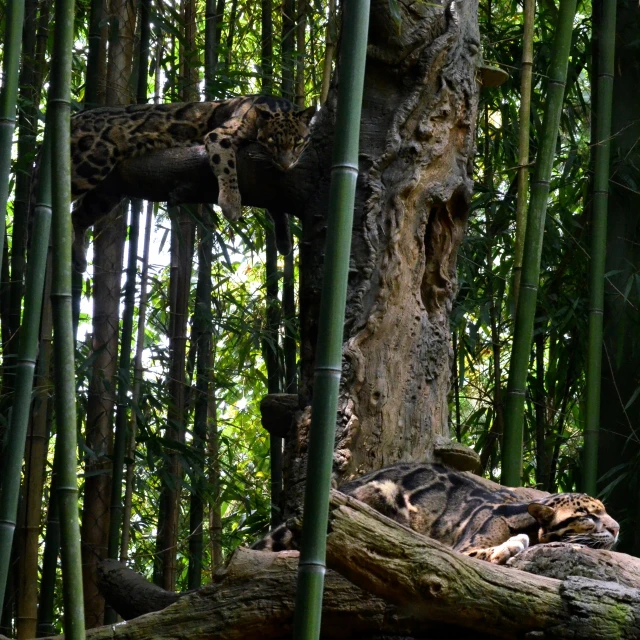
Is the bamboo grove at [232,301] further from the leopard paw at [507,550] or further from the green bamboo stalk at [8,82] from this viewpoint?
the green bamboo stalk at [8,82]

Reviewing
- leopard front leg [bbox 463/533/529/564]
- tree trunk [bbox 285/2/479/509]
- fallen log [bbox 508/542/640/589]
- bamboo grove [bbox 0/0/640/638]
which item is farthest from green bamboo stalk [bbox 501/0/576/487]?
fallen log [bbox 508/542/640/589]

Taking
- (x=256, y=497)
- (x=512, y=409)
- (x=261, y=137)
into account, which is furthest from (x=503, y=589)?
(x=256, y=497)

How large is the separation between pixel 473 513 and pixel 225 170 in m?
1.29

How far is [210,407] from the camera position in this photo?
16.2 ft

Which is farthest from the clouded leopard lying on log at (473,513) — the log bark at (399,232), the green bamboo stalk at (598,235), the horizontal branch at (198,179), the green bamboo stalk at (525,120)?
the horizontal branch at (198,179)

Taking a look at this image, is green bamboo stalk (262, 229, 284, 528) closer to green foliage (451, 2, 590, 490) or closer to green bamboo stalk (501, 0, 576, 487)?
green foliage (451, 2, 590, 490)

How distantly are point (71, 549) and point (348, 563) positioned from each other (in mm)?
480

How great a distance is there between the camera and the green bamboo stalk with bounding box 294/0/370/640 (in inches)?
64.1

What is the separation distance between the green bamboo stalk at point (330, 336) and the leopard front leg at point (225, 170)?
1414 mm

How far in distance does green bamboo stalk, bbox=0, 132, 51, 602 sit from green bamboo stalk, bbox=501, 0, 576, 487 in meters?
1.47

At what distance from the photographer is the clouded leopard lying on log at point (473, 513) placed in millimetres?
2510

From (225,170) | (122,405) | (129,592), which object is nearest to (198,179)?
(225,170)

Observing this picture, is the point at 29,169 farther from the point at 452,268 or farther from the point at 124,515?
the point at 452,268

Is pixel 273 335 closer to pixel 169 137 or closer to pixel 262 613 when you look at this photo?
pixel 169 137
